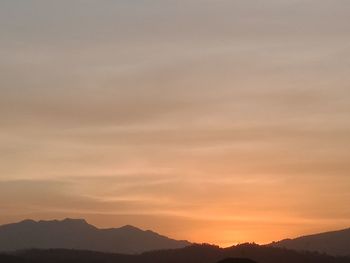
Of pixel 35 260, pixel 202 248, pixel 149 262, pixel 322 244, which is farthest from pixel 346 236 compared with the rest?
pixel 35 260

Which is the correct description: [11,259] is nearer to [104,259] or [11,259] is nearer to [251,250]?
[104,259]

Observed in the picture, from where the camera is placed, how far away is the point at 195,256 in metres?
96.6

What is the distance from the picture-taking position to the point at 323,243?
485 feet

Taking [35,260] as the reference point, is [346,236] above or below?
above

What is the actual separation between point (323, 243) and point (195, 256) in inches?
2225

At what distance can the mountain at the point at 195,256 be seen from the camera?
89106 mm

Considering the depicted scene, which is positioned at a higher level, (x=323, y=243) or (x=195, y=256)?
(x=323, y=243)

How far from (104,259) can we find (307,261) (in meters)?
22.3

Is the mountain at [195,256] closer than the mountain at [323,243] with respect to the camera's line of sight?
Yes

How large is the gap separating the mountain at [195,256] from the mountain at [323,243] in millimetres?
38563

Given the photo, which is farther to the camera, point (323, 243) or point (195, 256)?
point (323, 243)

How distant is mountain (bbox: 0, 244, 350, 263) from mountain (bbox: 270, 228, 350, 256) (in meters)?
38.6

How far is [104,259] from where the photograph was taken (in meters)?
94.4

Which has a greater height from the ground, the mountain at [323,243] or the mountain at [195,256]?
the mountain at [323,243]
